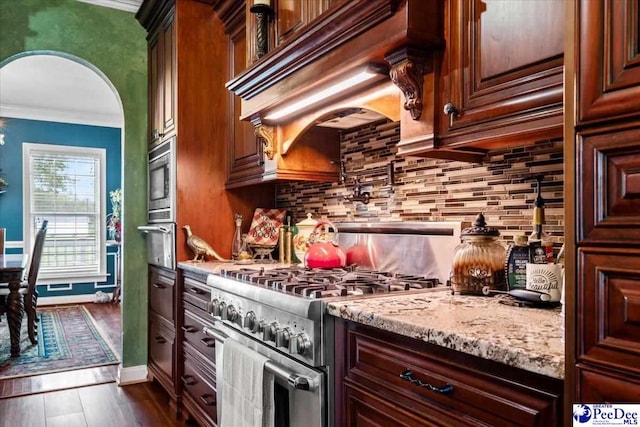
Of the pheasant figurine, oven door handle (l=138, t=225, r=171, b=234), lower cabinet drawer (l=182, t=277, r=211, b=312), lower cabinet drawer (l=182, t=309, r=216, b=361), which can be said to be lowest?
lower cabinet drawer (l=182, t=309, r=216, b=361)

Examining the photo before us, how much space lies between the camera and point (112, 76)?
3445 mm

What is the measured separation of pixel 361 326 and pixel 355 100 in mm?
933

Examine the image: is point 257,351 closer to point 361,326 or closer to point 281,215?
point 361,326

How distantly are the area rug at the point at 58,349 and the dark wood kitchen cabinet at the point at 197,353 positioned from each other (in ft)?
5.05

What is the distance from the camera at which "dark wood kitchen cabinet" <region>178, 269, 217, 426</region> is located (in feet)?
7.66

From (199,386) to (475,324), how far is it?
1.85m

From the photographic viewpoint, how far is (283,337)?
5.21 ft

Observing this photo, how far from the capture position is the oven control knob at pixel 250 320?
70.7 inches

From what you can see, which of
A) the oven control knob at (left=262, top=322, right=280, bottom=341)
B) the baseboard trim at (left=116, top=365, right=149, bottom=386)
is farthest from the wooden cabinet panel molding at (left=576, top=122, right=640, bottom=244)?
the baseboard trim at (left=116, top=365, right=149, bottom=386)

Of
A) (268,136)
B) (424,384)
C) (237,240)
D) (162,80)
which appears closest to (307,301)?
(424,384)

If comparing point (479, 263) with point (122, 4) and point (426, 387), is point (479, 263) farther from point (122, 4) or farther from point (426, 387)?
point (122, 4)

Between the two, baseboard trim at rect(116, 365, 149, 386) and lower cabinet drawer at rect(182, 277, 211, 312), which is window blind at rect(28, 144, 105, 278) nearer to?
baseboard trim at rect(116, 365, 149, 386)

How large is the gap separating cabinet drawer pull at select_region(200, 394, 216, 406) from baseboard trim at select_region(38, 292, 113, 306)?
5.13 metres

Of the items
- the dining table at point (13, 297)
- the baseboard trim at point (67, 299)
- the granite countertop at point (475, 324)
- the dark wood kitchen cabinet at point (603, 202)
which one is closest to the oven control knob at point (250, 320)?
the granite countertop at point (475, 324)
